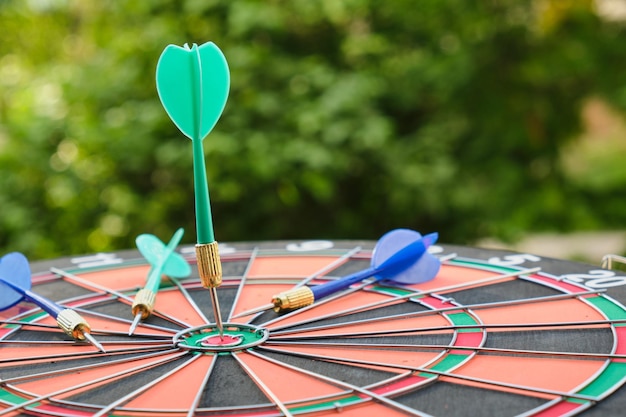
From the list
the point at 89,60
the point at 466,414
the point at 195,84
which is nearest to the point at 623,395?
the point at 466,414

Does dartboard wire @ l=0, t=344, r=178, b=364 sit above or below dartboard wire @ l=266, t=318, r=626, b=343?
above

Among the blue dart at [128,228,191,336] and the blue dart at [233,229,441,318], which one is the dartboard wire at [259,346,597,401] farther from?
the blue dart at [128,228,191,336]

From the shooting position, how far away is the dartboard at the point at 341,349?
114cm

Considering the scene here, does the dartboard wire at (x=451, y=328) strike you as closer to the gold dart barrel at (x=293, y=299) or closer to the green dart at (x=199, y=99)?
the gold dart barrel at (x=293, y=299)

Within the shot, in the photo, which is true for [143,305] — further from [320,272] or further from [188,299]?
[320,272]

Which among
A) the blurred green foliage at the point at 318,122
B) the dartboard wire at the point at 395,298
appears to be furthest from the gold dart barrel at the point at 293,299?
the blurred green foliage at the point at 318,122

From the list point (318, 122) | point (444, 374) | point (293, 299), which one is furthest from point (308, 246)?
point (318, 122)

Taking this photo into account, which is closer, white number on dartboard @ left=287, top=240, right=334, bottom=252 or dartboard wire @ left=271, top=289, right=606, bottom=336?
dartboard wire @ left=271, top=289, right=606, bottom=336

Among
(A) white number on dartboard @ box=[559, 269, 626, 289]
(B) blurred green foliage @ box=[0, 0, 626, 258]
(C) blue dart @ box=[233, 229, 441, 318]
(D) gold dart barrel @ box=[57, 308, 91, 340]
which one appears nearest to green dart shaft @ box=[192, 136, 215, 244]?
(D) gold dart barrel @ box=[57, 308, 91, 340]

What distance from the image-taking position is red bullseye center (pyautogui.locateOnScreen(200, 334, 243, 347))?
1.38 m

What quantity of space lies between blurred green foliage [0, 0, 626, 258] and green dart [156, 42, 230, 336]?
2.37m

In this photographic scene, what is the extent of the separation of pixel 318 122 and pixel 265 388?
2723 mm

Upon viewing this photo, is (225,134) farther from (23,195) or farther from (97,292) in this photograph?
(97,292)

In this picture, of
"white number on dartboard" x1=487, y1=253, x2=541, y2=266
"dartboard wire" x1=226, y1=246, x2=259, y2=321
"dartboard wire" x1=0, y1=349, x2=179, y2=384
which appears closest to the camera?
"dartboard wire" x1=0, y1=349, x2=179, y2=384
